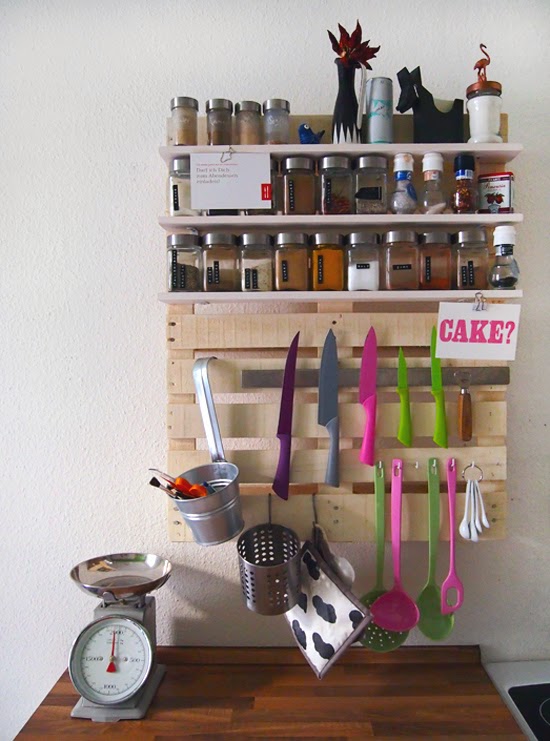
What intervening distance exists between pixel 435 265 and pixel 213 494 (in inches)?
22.7

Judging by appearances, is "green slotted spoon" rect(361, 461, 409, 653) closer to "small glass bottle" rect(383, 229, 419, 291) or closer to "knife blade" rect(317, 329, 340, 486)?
"knife blade" rect(317, 329, 340, 486)

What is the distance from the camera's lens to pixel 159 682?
3.76 ft

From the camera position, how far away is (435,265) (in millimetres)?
1096

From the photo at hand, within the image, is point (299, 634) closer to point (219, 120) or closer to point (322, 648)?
point (322, 648)

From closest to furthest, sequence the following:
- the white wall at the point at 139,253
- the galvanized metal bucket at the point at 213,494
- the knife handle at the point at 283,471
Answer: the galvanized metal bucket at the point at 213,494, the knife handle at the point at 283,471, the white wall at the point at 139,253

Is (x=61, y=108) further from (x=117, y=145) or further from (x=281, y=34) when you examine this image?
(x=281, y=34)

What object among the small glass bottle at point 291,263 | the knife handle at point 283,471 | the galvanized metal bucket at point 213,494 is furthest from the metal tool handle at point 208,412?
the small glass bottle at point 291,263

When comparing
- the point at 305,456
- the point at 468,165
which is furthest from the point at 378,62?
the point at 305,456

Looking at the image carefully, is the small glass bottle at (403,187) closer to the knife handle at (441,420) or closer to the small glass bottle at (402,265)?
the small glass bottle at (402,265)

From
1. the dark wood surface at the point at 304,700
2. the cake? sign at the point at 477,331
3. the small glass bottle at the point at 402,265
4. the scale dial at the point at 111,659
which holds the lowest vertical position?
the dark wood surface at the point at 304,700

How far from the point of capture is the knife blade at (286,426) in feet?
3.66

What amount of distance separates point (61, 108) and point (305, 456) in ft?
2.89

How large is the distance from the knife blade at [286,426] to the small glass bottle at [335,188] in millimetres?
249

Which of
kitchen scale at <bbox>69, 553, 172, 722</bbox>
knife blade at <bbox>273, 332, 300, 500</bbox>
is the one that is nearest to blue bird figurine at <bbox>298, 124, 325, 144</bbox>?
knife blade at <bbox>273, 332, 300, 500</bbox>
